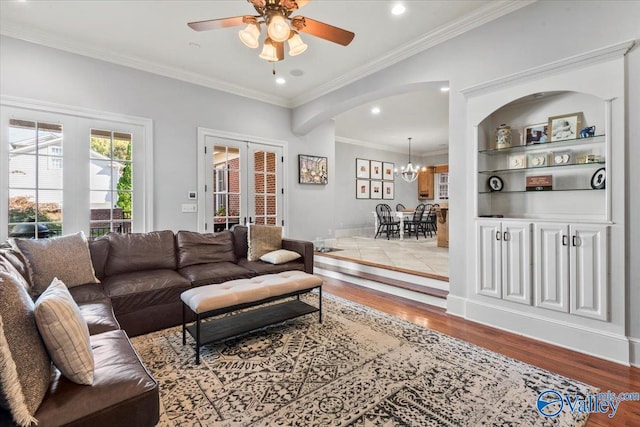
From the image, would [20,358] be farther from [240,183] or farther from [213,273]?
[240,183]

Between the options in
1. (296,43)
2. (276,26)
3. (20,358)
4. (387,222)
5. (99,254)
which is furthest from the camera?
(387,222)

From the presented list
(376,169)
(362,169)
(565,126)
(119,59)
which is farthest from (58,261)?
(376,169)

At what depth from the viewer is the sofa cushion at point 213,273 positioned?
9.98 feet

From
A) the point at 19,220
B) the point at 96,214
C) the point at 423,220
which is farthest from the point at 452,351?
the point at 423,220

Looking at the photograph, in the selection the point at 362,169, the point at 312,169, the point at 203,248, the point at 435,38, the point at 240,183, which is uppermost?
the point at 435,38

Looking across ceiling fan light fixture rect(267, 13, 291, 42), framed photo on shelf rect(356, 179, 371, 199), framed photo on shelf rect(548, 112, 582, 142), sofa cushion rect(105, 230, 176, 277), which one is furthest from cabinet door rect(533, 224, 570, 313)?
framed photo on shelf rect(356, 179, 371, 199)

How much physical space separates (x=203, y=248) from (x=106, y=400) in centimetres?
257

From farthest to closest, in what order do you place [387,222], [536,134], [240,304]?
[387,222]
[536,134]
[240,304]

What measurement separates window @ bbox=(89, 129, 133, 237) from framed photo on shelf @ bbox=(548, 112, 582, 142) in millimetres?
4909

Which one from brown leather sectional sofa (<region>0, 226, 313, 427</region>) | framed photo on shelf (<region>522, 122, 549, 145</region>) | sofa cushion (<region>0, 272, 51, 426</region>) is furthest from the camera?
framed photo on shelf (<region>522, 122, 549, 145</region>)

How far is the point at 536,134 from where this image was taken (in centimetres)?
286

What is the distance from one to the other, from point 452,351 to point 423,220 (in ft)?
22.2

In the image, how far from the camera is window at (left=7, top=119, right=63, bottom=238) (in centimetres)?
338

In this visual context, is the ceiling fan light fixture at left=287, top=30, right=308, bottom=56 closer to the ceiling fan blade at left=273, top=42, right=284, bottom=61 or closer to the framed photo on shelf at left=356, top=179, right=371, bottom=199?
the ceiling fan blade at left=273, top=42, right=284, bottom=61
